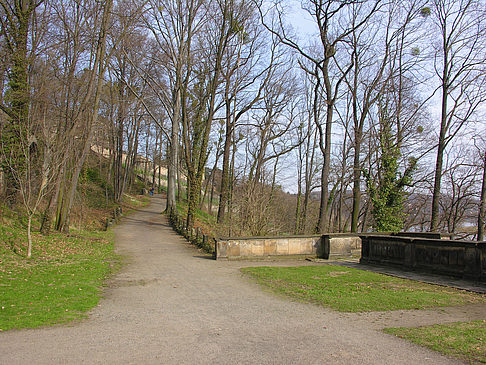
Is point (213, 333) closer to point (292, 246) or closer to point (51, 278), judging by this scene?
point (51, 278)

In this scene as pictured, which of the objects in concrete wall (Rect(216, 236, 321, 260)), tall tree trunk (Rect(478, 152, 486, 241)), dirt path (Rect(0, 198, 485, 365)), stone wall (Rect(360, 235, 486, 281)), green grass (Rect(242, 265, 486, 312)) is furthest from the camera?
tall tree trunk (Rect(478, 152, 486, 241))

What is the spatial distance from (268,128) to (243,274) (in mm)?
24811

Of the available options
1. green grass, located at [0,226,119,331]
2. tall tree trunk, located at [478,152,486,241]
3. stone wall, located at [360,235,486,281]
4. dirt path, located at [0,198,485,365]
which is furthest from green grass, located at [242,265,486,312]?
tall tree trunk, located at [478,152,486,241]

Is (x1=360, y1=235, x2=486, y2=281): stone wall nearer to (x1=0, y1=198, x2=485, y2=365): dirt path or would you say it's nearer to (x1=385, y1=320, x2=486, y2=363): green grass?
(x1=0, y1=198, x2=485, y2=365): dirt path

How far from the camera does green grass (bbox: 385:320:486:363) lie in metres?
4.66

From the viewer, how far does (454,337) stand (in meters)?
5.27

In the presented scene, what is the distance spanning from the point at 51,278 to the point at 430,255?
11.2m

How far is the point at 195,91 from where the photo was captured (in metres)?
32.8

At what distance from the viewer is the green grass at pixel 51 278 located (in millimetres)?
6504

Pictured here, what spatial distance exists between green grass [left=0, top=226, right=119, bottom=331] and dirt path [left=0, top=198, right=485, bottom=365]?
1.68ft

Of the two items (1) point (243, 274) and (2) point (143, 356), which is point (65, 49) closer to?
(1) point (243, 274)

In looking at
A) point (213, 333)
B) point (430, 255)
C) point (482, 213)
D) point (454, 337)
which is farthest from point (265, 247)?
point (482, 213)

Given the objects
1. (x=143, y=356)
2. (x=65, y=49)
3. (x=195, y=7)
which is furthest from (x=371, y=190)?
(x=143, y=356)

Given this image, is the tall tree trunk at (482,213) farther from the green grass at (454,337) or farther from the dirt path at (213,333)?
the green grass at (454,337)
